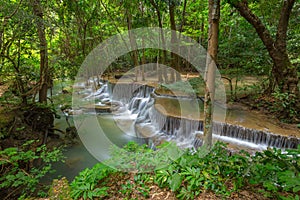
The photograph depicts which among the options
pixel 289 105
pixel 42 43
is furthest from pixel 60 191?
pixel 289 105

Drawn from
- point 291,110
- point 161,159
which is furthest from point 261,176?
point 291,110

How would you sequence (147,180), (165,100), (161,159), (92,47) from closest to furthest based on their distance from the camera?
1. (147,180)
2. (161,159)
3. (165,100)
4. (92,47)

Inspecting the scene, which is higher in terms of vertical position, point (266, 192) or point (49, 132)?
point (266, 192)

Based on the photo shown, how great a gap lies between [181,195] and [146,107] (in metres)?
6.51

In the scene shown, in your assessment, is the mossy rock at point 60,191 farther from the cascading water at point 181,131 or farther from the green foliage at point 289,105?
the green foliage at point 289,105

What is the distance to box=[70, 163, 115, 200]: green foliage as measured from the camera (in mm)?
2279

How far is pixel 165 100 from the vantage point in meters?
7.86

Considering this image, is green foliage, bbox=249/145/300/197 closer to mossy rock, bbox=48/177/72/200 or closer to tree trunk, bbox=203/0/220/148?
Answer: tree trunk, bbox=203/0/220/148

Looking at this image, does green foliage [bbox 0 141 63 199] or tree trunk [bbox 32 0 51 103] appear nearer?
green foliage [bbox 0 141 63 199]

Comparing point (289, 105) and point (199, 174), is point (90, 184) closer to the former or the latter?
point (199, 174)

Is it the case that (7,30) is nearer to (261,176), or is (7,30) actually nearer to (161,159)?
(161,159)

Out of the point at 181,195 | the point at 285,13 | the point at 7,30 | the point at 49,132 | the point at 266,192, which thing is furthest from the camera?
the point at 49,132

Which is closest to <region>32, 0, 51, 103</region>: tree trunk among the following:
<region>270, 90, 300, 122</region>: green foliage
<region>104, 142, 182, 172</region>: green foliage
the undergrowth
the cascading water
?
the cascading water

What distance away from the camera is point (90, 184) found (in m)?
2.46
